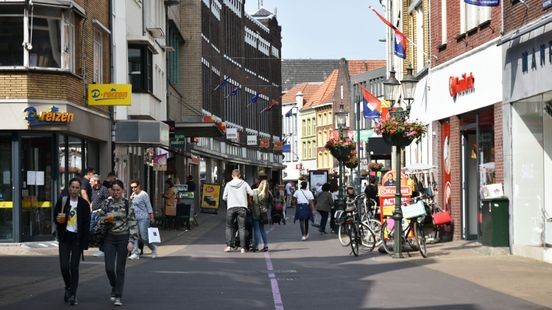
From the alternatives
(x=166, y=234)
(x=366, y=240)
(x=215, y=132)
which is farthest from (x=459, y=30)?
(x=215, y=132)

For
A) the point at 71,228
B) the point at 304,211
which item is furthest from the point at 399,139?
the point at 71,228

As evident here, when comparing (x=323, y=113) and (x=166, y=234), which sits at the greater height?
(x=323, y=113)

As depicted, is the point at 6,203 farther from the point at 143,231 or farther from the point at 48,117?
the point at 143,231

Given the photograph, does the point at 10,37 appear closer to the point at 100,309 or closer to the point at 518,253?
the point at 518,253

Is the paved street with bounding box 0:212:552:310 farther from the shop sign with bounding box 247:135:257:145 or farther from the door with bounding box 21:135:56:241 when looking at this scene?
the shop sign with bounding box 247:135:257:145

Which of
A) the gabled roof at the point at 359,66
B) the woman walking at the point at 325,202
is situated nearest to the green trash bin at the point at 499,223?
the woman walking at the point at 325,202

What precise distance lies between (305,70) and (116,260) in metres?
163

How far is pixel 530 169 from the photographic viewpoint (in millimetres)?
Answer: 24547

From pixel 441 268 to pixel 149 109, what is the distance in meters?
21.6

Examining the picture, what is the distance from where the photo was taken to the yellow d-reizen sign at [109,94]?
33.2 meters

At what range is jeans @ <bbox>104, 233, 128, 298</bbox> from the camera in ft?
51.9

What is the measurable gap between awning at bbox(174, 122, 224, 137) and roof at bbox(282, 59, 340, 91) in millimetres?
124650

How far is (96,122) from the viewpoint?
3506cm

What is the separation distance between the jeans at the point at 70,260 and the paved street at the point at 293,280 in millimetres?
298
